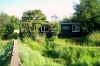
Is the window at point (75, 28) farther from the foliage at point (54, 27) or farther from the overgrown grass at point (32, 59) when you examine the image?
the overgrown grass at point (32, 59)

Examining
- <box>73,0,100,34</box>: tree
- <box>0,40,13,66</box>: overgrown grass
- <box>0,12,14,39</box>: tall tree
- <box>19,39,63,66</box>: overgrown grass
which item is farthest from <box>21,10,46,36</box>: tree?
<box>19,39,63,66</box>: overgrown grass

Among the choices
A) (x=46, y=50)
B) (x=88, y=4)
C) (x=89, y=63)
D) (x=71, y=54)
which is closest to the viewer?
(x=89, y=63)

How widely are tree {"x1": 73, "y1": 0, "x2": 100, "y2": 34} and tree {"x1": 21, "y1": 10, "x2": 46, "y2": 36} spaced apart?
4780 mm

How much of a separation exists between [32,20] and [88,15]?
7.25 metres

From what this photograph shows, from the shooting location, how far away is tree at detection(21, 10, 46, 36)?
29.8 m

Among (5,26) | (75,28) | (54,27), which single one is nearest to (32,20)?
(54,27)

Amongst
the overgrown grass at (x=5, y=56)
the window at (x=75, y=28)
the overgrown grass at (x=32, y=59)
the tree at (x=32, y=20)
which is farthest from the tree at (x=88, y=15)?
the overgrown grass at (x=32, y=59)

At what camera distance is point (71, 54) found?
755 inches

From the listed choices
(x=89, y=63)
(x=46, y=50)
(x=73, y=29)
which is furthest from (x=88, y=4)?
(x=89, y=63)

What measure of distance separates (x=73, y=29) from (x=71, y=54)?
608 inches

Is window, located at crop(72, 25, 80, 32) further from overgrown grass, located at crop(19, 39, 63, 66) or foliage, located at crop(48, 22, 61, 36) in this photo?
overgrown grass, located at crop(19, 39, 63, 66)

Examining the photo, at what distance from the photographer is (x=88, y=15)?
29.3 meters

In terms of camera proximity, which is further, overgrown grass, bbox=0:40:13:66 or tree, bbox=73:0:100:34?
tree, bbox=73:0:100:34

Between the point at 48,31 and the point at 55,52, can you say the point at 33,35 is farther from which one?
the point at 55,52
